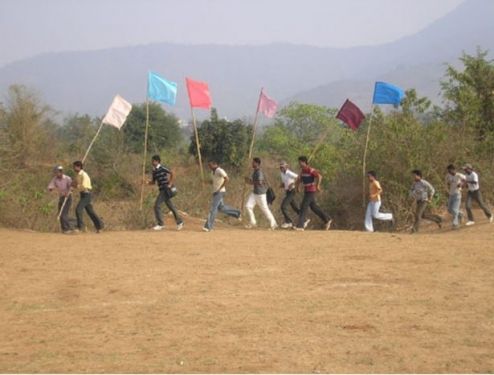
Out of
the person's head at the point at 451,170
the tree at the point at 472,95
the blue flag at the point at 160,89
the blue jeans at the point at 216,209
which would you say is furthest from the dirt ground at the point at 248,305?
the tree at the point at 472,95

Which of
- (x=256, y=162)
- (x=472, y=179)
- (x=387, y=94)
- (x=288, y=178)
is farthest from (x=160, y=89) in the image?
(x=472, y=179)

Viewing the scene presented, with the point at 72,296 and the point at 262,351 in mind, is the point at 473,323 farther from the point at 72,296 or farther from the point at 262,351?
the point at 72,296

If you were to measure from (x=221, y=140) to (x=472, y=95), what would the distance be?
20513 millimetres

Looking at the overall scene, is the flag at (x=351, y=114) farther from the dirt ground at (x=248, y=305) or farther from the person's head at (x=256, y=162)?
the dirt ground at (x=248, y=305)

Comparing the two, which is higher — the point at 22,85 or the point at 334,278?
the point at 22,85

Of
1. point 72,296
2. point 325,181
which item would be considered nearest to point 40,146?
point 325,181

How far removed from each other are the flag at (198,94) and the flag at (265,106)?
138 cm

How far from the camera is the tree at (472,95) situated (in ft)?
65.6

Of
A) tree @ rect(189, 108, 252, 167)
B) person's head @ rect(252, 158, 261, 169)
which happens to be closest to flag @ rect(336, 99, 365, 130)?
person's head @ rect(252, 158, 261, 169)

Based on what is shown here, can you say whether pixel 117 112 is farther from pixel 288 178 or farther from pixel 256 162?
pixel 288 178

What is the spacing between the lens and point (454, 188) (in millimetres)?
13664

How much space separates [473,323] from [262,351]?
221 centimetres

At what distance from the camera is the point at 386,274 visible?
855 centimetres

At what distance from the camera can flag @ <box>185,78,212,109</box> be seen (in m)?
16.3
